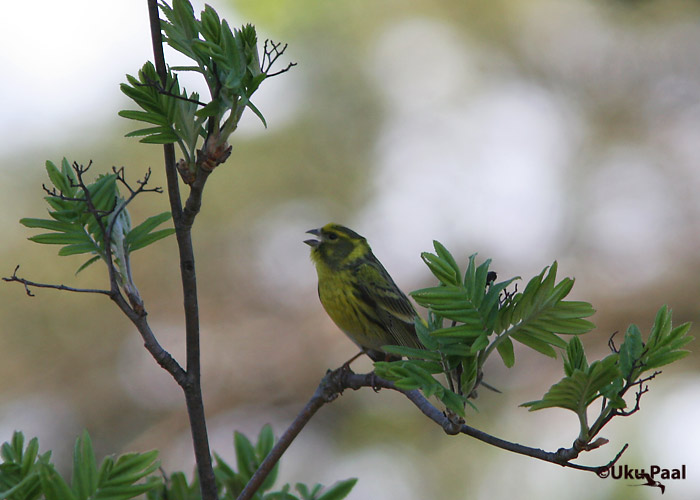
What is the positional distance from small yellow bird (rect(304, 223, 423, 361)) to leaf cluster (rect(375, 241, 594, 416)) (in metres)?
1.17

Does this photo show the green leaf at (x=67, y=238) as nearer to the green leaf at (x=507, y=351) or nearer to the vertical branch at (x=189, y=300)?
the vertical branch at (x=189, y=300)

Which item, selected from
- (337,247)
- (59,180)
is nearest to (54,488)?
(59,180)

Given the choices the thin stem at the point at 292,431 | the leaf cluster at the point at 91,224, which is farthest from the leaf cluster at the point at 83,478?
the leaf cluster at the point at 91,224

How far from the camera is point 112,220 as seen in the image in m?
0.98

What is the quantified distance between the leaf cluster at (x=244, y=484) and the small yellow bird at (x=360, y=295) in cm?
80

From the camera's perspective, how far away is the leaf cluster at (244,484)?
1.22 meters

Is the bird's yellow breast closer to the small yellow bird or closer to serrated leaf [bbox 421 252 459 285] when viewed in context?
the small yellow bird

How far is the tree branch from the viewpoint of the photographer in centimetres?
84

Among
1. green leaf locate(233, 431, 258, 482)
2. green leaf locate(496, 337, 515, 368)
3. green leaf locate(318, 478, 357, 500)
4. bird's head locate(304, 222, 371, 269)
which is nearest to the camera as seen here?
green leaf locate(496, 337, 515, 368)

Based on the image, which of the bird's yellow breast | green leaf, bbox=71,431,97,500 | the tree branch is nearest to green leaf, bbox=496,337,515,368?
the tree branch

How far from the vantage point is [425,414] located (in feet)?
3.10

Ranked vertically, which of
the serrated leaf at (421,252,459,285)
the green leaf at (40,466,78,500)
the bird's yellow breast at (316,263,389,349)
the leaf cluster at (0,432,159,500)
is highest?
the bird's yellow breast at (316,263,389,349)

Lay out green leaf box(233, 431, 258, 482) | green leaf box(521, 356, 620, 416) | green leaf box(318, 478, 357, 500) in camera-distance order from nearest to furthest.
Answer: green leaf box(521, 356, 620, 416) → green leaf box(318, 478, 357, 500) → green leaf box(233, 431, 258, 482)

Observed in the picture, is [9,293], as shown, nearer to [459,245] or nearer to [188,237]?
[459,245]
